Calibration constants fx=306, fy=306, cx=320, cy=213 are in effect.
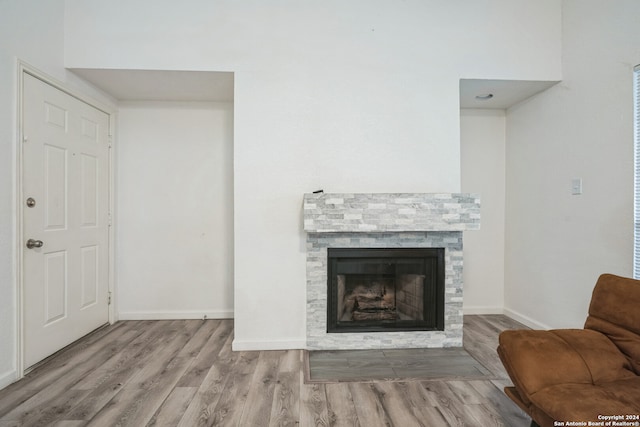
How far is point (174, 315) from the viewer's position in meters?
3.25

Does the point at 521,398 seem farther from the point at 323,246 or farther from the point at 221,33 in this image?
the point at 221,33

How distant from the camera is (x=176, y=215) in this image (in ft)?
10.7

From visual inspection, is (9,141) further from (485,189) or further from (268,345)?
(485,189)

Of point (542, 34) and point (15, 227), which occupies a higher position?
point (542, 34)

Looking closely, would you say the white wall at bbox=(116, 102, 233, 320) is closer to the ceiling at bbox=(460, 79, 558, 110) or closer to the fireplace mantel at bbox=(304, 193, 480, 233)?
the fireplace mantel at bbox=(304, 193, 480, 233)

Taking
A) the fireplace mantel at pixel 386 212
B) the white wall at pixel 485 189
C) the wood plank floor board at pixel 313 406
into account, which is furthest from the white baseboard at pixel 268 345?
the white wall at pixel 485 189

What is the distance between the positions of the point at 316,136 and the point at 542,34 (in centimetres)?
218

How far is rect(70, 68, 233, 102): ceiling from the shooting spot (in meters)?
2.59

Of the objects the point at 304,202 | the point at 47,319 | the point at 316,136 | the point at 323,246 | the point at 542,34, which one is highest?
the point at 542,34

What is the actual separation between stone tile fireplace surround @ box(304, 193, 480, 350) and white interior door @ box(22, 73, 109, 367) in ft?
6.52

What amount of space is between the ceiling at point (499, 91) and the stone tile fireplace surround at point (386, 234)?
3.59ft

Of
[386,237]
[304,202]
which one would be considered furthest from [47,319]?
[386,237]

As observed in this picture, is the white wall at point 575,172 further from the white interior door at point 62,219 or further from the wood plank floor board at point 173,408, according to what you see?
the white interior door at point 62,219

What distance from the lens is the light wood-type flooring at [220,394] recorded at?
5.55 ft
